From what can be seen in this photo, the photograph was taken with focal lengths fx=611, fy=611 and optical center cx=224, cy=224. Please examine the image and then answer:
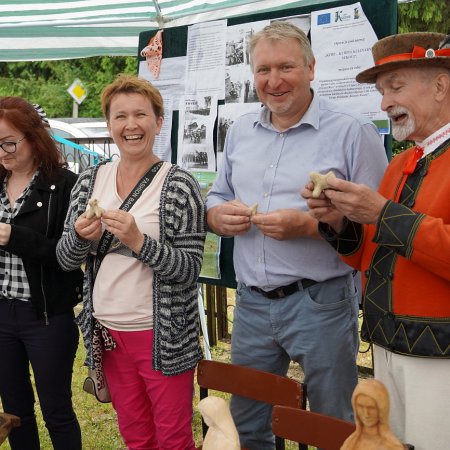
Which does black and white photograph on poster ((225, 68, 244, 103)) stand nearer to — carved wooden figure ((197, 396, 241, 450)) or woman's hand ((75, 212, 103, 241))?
woman's hand ((75, 212, 103, 241))

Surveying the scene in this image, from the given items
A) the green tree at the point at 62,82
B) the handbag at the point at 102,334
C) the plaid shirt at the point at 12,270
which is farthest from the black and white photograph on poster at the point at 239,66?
the green tree at the point at 62,82

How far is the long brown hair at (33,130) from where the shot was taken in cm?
229

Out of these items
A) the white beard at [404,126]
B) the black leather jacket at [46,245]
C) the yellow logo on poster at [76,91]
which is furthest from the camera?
the yellow logo on poster at [76,91]

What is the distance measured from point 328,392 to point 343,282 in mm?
361

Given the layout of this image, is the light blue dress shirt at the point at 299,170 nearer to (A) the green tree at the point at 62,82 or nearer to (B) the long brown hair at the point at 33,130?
(B) the long brown hair at the point at 33,130

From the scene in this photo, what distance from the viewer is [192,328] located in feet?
6.73

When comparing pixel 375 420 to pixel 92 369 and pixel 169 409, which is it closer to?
pixel 169 409

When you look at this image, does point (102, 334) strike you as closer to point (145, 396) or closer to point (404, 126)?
point (145, 396)

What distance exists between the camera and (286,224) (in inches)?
72.3

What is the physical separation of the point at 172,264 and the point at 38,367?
0.79 meters

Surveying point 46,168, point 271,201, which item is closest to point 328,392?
point 271,201

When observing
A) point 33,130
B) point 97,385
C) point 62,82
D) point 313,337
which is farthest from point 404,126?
point 62,82

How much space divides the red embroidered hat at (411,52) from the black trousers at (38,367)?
4.81 feet

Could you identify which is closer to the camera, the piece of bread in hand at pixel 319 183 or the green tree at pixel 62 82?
the piece of bread in hand at pixel 319 183
